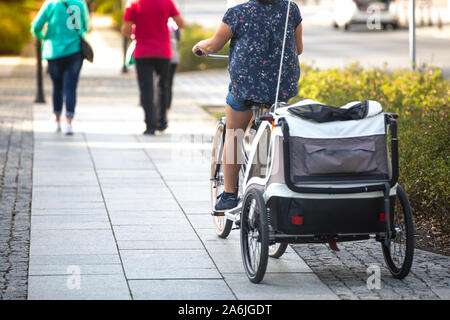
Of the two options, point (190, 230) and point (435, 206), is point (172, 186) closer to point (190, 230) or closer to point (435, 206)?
point (190, 230)

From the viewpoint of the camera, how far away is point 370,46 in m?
27.9

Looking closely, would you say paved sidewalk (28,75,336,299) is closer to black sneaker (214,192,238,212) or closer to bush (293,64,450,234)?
black sneaker (214,192,238,212)

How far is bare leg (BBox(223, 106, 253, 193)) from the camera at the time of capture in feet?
19.7

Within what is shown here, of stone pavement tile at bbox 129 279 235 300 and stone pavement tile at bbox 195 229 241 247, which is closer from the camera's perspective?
stone pavement tile at bbox 129 279 235 300

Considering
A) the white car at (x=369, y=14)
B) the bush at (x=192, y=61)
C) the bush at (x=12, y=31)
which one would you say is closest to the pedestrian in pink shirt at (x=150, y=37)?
the bush at (x=192, y=61)

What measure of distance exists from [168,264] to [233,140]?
0.98 m

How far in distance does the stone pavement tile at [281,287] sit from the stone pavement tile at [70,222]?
1726mm

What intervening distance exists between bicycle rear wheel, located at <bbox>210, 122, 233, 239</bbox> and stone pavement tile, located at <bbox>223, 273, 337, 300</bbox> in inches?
38.7

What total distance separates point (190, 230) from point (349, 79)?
5.26 m

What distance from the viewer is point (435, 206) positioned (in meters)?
6.85

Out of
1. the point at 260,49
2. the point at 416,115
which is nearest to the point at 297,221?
→ the point at 260,49

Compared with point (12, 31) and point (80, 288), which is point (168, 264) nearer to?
point (80, 288)

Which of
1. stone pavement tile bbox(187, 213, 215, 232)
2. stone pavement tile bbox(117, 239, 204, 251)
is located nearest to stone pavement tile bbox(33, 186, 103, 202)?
stone pavement tile bbox(187, 213, 215, 232)

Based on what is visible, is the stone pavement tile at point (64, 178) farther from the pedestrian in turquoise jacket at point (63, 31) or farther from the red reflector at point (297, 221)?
the red reflector at point (297, 221)
